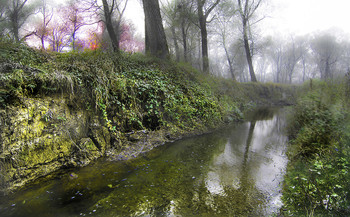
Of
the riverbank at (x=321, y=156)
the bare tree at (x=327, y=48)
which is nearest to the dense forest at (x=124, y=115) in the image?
the riverbank at (x=321, y=156)

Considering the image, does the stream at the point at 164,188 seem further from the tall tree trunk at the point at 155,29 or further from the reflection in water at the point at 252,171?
the tall tree trunk at the point at 155,29

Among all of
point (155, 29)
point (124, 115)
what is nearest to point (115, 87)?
point (124, 115)

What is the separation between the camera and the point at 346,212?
2.24 m

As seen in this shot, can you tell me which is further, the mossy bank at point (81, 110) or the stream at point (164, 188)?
the mossy bank at point (81, 110)

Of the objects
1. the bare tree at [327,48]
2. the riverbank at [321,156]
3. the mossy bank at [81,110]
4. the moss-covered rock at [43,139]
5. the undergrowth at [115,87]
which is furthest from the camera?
the bare tree at [327,48]

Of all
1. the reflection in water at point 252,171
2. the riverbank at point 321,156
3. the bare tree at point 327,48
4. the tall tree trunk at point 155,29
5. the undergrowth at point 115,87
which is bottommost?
the reflection in water at point 252,171

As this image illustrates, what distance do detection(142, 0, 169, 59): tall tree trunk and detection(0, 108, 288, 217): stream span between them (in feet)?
19.8

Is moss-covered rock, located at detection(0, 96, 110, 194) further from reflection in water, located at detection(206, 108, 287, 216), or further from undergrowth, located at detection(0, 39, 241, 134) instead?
reflection in water, located at detection(206, 108, 287, 216)

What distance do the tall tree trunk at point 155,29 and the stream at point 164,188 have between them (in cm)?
603

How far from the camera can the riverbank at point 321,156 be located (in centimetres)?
244

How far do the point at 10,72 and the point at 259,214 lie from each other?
220 inches

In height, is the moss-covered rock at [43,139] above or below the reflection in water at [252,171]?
above

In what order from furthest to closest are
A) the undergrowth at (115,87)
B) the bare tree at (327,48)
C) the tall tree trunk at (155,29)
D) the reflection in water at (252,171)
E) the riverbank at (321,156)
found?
the bare tree at (327,48) → the tall tree trunk at (155,29) → the undergrowth at (115,87) → the reflection in water at (252,171) → the riverbank at (321,156)

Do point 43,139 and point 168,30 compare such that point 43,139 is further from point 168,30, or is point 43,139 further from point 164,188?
point 168,30
